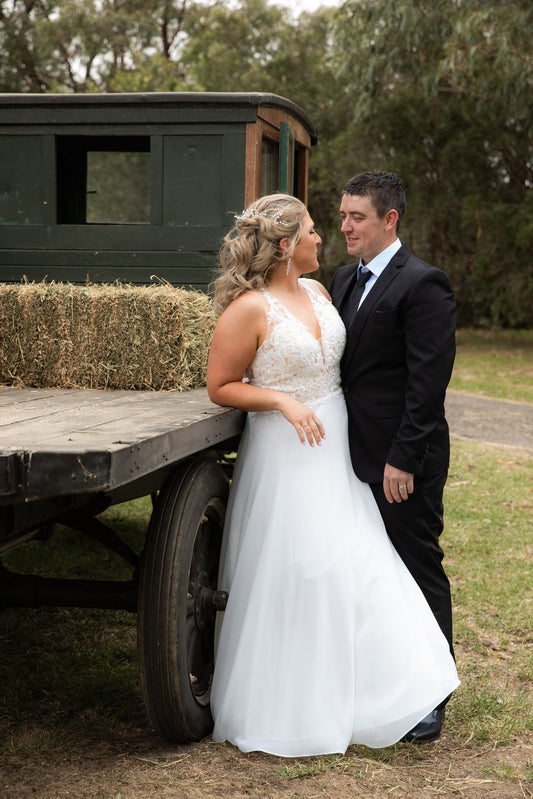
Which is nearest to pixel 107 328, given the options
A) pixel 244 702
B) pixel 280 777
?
pixel 244 702

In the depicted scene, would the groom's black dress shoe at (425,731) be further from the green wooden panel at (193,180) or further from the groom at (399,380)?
the green wooden panel at (193,180)

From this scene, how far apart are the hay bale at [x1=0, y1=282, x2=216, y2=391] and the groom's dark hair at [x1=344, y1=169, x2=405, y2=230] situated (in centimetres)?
117

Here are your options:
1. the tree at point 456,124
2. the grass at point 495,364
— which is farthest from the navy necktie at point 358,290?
the tree at point 456,124

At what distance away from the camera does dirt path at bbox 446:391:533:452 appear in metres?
9.59

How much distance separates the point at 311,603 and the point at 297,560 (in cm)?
16

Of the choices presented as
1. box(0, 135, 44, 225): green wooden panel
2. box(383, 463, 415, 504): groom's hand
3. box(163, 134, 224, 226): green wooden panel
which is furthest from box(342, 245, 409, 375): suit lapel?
box(0, 135, 44, 225): green wooden panel

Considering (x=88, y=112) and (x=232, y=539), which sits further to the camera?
(x=88, y=112)

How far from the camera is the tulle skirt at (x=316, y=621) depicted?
3.02 metres

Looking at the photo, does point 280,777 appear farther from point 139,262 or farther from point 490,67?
point 490,67

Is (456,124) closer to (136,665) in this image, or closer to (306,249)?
(306,249)

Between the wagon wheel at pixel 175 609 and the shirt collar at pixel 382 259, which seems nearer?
the wagon wheel at pixel 175 609

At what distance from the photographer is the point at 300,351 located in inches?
127

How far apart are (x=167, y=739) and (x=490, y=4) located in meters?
15.1

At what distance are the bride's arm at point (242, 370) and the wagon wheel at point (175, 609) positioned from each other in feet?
1.02
